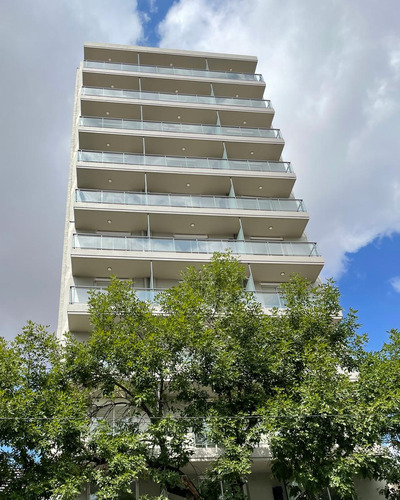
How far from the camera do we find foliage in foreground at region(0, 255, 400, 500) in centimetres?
1294

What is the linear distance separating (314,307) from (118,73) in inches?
917

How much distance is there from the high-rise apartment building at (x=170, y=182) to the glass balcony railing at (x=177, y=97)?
0.07 metres

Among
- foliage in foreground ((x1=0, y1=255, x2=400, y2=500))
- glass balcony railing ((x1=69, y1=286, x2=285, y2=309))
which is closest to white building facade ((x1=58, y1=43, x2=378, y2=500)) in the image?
glass balcony railing ((x1=69, y1=286, x2=285, y2=309))

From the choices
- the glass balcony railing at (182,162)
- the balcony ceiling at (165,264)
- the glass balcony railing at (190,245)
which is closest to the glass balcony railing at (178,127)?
the glass balcony railing at (182,162)

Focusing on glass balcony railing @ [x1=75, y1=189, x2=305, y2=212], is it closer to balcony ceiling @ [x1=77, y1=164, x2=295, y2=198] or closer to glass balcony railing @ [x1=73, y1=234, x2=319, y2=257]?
balcony ceiling @ [x1=77, y1=164, x2=295, y2=198]

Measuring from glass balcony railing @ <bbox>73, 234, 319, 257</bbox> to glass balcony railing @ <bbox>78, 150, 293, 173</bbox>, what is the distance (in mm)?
5461

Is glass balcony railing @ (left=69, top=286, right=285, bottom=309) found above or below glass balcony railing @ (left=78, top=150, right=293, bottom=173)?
below

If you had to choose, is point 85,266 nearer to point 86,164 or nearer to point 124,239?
point 124,239

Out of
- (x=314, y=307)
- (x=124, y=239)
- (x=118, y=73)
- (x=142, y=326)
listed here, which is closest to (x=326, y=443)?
(x=314, y=307)

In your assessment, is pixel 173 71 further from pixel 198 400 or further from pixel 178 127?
pixel 198 400

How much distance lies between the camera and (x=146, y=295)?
2202cm

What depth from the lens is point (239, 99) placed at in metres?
32.8

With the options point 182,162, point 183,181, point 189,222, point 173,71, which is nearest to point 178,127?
point 182,162

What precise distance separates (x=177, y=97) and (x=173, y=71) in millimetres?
2864
